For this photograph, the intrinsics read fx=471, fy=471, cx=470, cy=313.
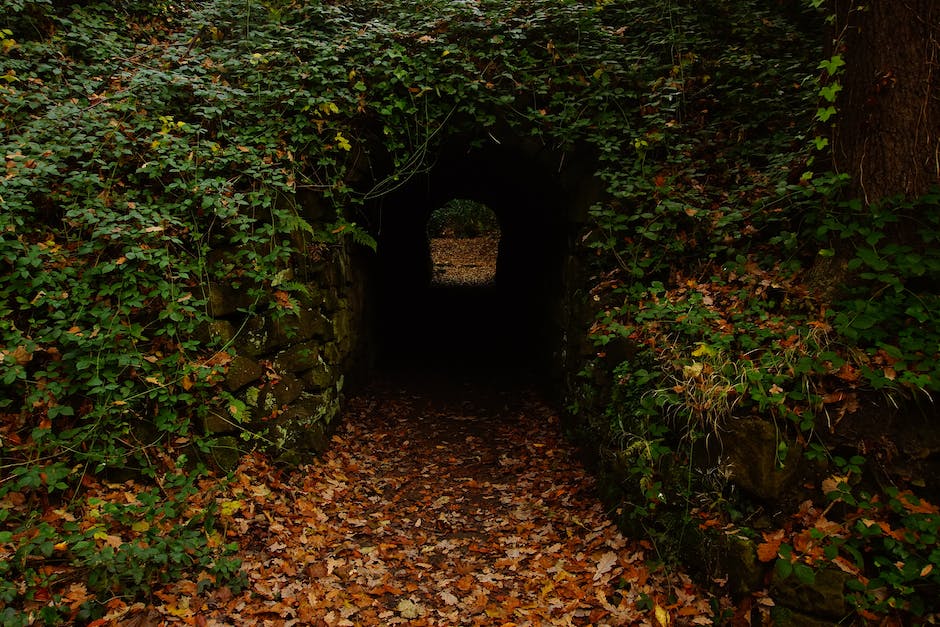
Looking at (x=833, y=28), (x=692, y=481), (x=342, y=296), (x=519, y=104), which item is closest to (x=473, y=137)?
(x=519, y=104)

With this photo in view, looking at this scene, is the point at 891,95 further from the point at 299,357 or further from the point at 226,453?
the point at 226,453

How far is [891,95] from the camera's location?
3.84 m

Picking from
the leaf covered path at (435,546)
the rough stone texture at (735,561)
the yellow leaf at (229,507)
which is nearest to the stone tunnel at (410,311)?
the yellow leaf at (229,507)

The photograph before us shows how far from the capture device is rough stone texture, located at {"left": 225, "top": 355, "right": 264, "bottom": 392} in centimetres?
475

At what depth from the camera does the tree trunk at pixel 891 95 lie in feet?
12.2

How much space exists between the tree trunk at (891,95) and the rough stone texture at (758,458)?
86.5 inches

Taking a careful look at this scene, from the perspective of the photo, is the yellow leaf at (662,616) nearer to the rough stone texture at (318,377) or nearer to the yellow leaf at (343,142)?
the rough stone texture at (318,377)

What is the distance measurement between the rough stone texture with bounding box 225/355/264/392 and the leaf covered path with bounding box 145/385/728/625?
2.63ft

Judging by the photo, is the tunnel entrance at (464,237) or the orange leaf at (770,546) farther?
the tunnel entrance at (464,237)

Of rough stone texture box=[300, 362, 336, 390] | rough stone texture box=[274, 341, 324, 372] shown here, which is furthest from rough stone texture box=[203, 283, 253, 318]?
rough stone texture box=[300, 362, 336, 390]

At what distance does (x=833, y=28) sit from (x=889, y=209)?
5.80ft

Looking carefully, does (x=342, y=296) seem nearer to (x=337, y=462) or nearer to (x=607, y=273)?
(x=337, y=462)

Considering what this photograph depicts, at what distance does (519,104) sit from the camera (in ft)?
21.8

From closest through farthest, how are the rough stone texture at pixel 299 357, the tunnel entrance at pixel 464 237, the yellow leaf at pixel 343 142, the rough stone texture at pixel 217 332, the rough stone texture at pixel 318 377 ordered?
the rough stone texture at pixel 217 332 < the rough stone texture at pixel 299 357 < the rough stone texture at pixel 318 377 < the yellow leaf at pixel 343 142 < the tunnel entrance at pixel 464 237
